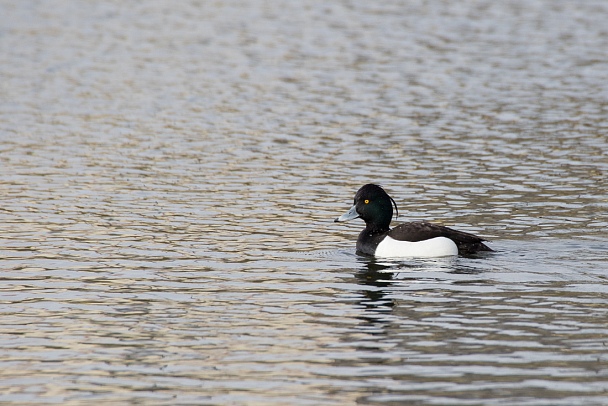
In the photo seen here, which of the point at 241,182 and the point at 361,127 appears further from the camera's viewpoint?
the point at 361,127

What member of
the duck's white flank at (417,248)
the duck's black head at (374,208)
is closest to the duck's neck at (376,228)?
the duck's black head at (374,208)

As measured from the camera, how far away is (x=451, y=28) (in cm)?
4425

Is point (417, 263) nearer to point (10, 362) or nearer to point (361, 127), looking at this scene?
point (10, 362)

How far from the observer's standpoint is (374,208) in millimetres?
17812

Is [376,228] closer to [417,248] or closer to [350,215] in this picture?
[350,215]

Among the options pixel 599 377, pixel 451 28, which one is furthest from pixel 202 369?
pixel 451 28

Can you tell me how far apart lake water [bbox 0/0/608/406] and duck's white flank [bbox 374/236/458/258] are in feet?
0.68

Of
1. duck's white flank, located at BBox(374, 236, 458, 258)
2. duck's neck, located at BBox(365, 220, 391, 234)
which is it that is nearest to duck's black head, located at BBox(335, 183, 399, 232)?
duck's neck, located at BBox(365, 220, 391, 234)

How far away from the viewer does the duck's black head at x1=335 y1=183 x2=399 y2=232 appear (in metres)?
17.8

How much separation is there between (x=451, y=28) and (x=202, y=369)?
1358 inches

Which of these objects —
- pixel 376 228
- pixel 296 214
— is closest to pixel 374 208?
pixel 376 228

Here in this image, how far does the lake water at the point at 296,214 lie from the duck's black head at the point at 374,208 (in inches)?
25.0

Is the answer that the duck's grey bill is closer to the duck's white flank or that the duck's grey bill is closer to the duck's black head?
Result: the duck's black head

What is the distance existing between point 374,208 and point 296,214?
2.18 m
